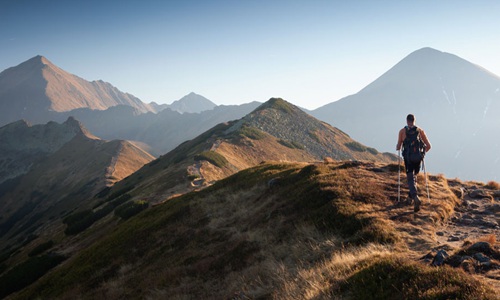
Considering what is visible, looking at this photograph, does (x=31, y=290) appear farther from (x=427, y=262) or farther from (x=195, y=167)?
(x=195, y=167)

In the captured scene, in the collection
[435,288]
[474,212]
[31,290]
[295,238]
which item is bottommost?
[31,290]

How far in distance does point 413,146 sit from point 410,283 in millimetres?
8782

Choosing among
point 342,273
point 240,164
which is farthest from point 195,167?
point 342,273

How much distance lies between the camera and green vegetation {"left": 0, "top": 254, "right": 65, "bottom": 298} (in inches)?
957

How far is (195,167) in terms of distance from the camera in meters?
45.7

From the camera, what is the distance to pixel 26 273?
2509 centimetres

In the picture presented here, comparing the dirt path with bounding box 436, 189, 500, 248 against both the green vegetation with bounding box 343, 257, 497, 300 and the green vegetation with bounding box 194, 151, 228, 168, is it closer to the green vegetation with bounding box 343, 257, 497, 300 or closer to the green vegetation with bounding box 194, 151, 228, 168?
the green vegetation with bounding box 343, 257, 497, 300

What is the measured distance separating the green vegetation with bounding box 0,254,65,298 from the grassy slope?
514 centimetres

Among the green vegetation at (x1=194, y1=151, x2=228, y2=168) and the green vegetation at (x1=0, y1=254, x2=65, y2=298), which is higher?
the green vegetation at (x1=194, y1=151, x2=228, y2=168)

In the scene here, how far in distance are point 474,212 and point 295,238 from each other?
28.8ft

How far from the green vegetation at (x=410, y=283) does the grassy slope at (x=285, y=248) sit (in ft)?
0.07

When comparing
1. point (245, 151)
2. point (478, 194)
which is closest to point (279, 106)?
point (245, 151)

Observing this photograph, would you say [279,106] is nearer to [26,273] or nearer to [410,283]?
[26,273]

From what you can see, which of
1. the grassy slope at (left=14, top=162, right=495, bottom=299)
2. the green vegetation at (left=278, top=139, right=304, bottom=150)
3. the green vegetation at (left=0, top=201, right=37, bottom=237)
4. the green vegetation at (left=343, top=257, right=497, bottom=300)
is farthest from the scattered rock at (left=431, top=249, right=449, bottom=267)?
the green vegetation at (left=0, top=201, right=37, bottom=237)
